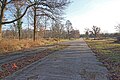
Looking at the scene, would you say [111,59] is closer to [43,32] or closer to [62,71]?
[62,71]

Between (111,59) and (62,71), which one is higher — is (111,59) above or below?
below

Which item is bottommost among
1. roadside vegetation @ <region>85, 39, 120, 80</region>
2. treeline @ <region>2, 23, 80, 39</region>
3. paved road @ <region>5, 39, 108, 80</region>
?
roadside vegetation @ <region>85, 39, 120, 80</region>

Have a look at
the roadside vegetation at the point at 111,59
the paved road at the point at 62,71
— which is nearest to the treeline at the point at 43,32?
the roadside vegetation at the point at 111,59

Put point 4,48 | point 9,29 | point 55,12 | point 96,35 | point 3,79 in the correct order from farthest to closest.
→ 1. point 96,35
2. point 9,29
3. point 55,12
4. point 4,48
5. point 3,79

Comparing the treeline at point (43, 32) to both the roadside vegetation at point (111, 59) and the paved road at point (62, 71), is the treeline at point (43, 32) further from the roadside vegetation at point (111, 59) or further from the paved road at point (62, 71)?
the paved road at point (62, 71)

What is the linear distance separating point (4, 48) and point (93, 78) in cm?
1918

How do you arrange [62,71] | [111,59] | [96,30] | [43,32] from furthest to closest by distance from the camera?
[96,30] < [43,32] < [111,59] < [62,71]

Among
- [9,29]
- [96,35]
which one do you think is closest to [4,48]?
[9,29]

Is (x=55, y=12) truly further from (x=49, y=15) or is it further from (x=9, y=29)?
(x=9, y=29)

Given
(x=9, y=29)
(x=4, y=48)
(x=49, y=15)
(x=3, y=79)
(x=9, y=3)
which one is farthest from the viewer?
(x=9, y=29)

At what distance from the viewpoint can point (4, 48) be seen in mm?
26719

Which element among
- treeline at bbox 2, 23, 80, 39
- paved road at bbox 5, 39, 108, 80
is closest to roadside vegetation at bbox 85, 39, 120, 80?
paved road at bbox 5, 39, 108, 80

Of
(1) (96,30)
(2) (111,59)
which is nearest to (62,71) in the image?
(2) (111,59)

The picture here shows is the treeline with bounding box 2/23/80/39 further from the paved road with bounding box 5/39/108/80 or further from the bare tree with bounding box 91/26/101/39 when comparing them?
the paved road with bounding box 5/39/108/80
